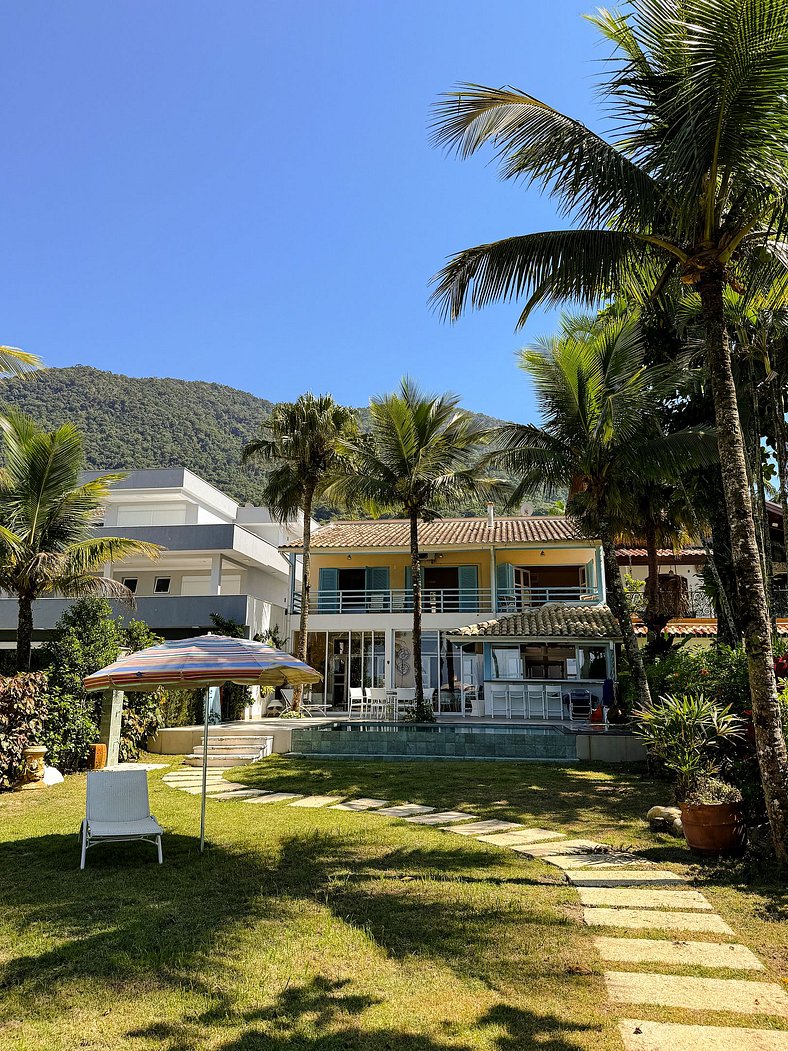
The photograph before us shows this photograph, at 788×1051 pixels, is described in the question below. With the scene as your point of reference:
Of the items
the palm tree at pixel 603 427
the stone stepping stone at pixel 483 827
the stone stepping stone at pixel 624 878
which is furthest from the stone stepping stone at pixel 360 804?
the palm tree at pixel 603 427

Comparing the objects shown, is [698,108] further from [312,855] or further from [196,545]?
[196,545]

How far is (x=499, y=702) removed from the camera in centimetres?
2117

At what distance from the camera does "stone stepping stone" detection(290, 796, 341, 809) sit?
9.80 meters

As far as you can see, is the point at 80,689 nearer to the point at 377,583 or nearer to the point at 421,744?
the point at 421,744

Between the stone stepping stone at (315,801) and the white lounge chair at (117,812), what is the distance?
264cm

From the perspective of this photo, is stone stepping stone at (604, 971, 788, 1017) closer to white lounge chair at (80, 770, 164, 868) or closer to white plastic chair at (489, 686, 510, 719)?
white lounge chair at (80, 770, 164, 868)

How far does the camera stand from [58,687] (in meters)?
12.8

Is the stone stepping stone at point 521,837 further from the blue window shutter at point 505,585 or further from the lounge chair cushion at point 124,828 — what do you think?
the blue window shutter at point 505,585

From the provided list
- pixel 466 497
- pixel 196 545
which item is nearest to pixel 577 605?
pixel 466 497

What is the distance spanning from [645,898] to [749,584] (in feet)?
→ 9.62

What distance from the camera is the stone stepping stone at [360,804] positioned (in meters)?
9.49

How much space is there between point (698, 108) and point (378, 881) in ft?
24.6

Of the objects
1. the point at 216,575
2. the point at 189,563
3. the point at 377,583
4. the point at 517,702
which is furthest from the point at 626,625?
the point at 189,563

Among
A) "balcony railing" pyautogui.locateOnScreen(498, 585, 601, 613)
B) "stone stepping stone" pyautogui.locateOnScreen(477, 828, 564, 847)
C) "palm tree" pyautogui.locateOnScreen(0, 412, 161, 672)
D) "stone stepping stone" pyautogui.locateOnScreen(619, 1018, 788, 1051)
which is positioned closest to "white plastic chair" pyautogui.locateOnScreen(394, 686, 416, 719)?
"balcony railing" pyautogui.locateOnScreen(498, 585, 601, 613)
